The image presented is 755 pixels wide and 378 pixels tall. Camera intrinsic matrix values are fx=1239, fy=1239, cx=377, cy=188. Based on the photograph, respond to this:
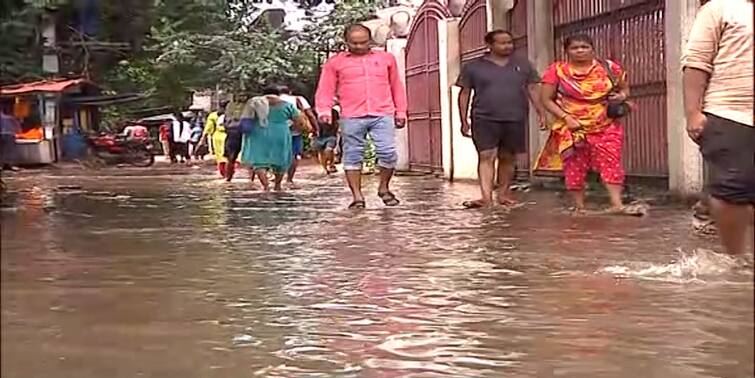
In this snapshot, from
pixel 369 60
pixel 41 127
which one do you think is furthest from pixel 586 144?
pixel 41 127

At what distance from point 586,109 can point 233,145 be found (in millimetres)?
7710

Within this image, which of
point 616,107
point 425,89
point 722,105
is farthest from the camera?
point 425,89

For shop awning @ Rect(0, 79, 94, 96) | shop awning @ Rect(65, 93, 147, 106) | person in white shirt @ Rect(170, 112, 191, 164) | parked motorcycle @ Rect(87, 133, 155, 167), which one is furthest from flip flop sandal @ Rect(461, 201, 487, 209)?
shop awning @ Rect(65, 93, 147, 106)

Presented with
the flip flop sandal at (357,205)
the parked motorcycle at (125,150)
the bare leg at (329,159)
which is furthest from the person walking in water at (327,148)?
the parked motorcycle at (125,150)

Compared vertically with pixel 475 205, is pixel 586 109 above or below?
above

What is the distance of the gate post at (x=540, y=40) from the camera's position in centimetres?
1220

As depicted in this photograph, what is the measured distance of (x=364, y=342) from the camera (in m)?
4.11

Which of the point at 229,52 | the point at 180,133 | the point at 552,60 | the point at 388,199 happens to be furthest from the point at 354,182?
the point at 180,133

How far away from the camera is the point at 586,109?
28.6ft

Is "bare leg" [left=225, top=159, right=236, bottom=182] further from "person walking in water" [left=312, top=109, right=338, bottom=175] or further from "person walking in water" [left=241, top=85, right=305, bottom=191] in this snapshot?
"person walking in water" [left=312, top=109, right=338, bottom=175]

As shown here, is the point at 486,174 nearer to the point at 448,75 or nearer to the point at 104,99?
the point at 448,75

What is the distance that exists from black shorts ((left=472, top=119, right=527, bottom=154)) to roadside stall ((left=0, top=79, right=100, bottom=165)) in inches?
800

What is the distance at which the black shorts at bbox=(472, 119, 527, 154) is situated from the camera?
977cm

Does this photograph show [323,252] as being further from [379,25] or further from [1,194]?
[379,25]
